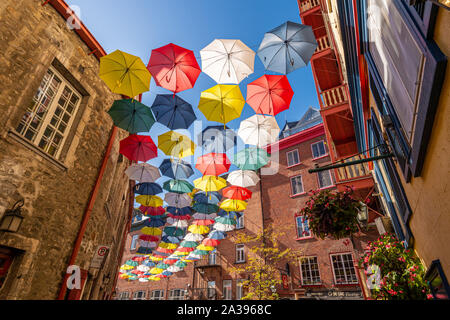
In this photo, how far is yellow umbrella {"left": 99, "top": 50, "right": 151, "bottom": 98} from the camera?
6.88 meters

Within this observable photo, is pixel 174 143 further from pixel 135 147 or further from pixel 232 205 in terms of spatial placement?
pixel 232 205

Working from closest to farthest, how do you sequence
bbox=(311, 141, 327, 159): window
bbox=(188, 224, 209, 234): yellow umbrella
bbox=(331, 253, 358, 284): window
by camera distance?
bbox=(331, 253, 358, 284): window < bbox=(188, 224, 209, 234): yellow umbrella < bbox=(311, 141, 327, 159): window

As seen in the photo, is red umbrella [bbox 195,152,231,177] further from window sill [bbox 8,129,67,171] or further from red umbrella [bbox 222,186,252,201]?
window sill [bbox 8,129,67,171]

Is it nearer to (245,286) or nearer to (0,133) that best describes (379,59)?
(0,133)

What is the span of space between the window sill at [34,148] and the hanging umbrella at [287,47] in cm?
631

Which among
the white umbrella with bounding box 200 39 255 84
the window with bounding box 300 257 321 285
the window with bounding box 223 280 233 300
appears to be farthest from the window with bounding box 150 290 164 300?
the white umbrella with bounding box 200 39 255 84

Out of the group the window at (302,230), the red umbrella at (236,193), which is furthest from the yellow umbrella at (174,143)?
the window at (302,230)

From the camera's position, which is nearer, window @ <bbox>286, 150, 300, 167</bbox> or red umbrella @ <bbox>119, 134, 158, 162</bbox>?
red umbrella @ <bbox>119, 134, 158, 162</bbox>

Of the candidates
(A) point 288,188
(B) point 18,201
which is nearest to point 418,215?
(B) point 18,201

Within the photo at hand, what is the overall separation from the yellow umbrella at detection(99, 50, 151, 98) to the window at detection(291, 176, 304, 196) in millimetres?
16499

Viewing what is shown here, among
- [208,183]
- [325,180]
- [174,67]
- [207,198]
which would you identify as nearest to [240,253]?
[325,180]

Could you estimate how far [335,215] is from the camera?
539cm

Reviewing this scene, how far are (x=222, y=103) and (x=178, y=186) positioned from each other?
18.2 feet
